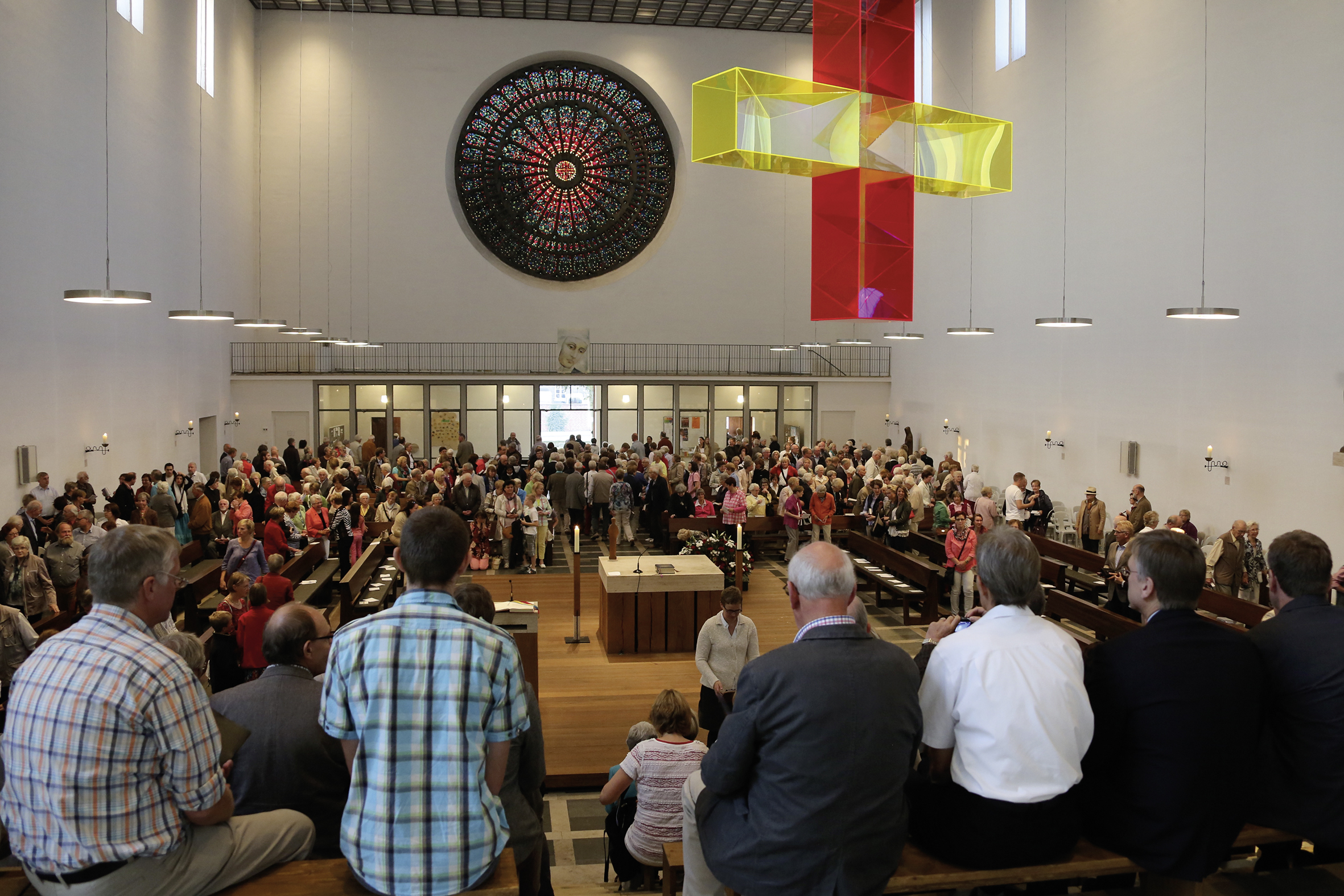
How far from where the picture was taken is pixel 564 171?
27.6m

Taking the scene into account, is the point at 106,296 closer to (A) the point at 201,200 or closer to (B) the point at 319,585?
(B) the point at 319,585

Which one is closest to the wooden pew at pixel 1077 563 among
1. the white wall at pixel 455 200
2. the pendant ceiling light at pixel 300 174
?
the white wall at pixel 455 200

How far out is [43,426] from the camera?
1355cm

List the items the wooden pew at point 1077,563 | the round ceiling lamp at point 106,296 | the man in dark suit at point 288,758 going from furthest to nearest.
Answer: the wooden pew at point 1077,563, the round ceiling lamp at point 106,296, the man in dark suit at point 288,758

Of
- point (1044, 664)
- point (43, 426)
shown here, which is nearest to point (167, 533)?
point (1044, 664)

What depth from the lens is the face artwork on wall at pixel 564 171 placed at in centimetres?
2698

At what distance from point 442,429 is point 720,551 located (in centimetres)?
1506

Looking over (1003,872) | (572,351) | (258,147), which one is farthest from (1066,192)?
(258,147)

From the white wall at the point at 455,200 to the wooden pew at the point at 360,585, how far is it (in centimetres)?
1447

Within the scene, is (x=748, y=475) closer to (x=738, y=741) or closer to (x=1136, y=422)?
(x=1136, y=422)

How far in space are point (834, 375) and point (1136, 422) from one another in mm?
11532

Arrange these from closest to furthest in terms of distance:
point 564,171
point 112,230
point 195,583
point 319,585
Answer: point 195,583 < point 319,585 < point 112,230 < point 564,171

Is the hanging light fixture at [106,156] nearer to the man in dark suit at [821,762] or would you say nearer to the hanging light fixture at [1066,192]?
the hanging light fixture at [1066,192]

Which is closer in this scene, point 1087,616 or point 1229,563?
point 1087,616
